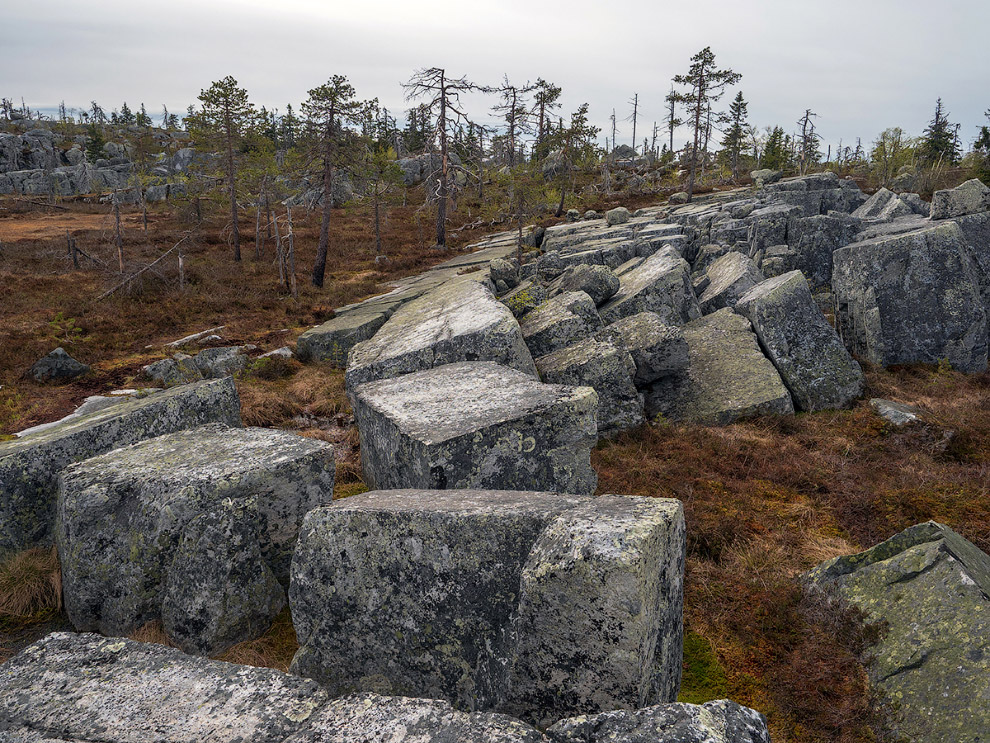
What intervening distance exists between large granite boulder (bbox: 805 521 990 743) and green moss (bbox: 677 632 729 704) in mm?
1263

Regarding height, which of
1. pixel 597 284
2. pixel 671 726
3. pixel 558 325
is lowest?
pixel 671 726

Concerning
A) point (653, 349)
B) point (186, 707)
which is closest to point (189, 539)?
point (186, 707)

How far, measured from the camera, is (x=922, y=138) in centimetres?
6300

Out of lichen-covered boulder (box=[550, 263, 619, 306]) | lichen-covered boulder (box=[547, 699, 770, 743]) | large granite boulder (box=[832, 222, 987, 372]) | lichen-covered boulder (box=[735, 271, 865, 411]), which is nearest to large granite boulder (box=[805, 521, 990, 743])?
lichen-covered boulder (box=[547, 699, 770, 743])

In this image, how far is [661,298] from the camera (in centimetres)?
1365

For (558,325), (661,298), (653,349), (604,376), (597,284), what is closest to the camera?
(604,376)

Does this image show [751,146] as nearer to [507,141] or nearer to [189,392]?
[507,141]

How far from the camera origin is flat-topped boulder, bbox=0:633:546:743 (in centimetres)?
279

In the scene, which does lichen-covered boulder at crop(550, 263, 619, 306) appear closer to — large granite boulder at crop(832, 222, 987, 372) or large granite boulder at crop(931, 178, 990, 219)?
large granite boulder at crop(832, 222, 987, 372)

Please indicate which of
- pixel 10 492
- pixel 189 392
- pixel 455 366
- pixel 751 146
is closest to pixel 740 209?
pixel 455 366

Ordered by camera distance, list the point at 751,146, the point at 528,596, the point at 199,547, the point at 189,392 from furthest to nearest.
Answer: the point at 751,146
the point at 189,392
the point at 199,547
the point at 528,596

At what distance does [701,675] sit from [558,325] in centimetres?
749

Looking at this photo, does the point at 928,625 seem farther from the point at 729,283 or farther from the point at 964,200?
the point at 964,200

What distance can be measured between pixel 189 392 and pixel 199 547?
11.8ft
